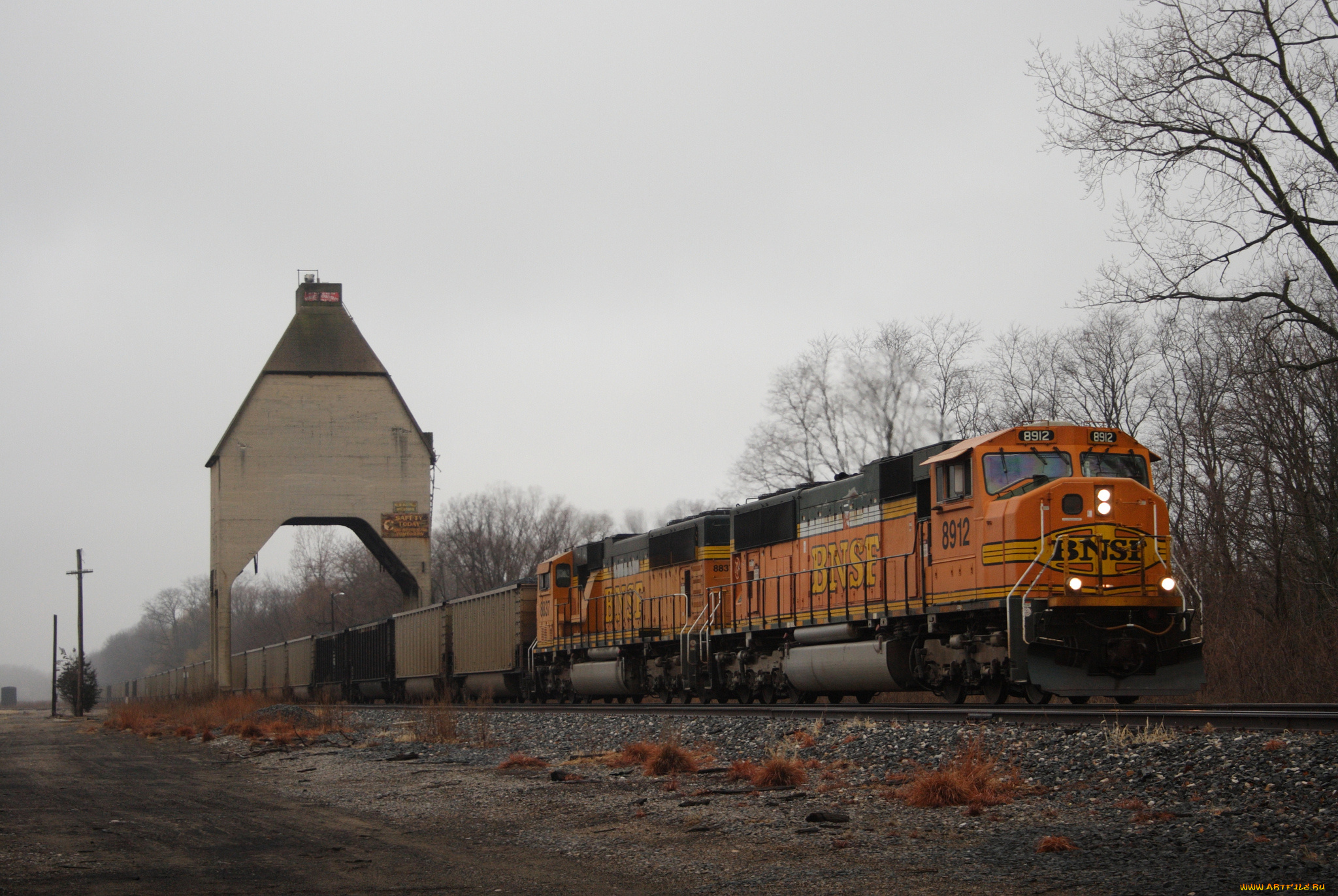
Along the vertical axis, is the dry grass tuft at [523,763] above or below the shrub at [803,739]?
below

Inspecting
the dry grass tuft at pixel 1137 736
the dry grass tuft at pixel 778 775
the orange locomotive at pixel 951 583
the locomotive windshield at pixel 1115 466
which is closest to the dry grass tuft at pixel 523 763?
the dry grass tuft at pixel 778 775

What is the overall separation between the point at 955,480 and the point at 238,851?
33.7 feet

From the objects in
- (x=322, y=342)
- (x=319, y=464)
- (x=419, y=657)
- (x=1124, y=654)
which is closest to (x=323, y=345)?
(x=322, y=342)

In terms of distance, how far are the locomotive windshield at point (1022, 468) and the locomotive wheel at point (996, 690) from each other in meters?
2.43

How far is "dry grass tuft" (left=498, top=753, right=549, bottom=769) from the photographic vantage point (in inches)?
567

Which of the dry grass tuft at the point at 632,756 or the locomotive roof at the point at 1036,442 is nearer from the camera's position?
the dry grass tuft at the point at 632,756

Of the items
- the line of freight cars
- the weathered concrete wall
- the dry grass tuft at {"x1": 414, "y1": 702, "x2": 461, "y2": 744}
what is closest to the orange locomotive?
the dry grass tuft at {"x1": 414, "y1": 702, "x2": 461, "y2": 744}

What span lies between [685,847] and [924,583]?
8.80 metres

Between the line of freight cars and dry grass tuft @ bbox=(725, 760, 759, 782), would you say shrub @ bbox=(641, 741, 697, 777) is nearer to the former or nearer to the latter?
dry grass tuft @ bbox=(725, 760, 759, 782)

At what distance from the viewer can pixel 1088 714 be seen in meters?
12.2

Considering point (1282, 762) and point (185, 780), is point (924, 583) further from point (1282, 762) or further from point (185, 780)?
point (185, 780)

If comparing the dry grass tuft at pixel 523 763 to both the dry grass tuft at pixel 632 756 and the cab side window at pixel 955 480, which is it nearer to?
the dry grass tuft at pixel 632 756

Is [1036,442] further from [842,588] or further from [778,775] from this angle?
[778,775]

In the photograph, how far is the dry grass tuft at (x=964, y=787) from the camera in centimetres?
948
